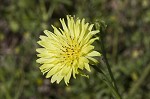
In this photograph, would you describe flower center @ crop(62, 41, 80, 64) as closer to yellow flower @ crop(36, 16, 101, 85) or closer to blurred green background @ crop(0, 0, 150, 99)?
yellow flower @ crop(36, 16, 101, 85)

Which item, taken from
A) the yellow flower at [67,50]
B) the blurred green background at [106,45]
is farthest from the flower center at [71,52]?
the blurred green background at [106,45]

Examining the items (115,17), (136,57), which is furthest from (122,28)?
(136,57)

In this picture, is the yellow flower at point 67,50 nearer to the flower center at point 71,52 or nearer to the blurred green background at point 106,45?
the flower center at point 71,52

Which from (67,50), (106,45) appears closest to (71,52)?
(67,50)

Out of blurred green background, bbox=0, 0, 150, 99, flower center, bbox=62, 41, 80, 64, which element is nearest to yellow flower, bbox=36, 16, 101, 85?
flower center, bbox=62, 41, 80, 64

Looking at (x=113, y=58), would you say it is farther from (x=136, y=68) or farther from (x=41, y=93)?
(x=41, y=93)
